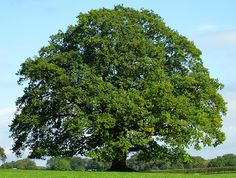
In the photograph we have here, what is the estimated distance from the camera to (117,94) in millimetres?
52094

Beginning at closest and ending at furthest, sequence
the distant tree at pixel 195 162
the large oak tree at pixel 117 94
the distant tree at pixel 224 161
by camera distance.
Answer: the large oak tree at pixel 117 94
the distant tree at pixel 195 162
the distant tree at pixel 224 161

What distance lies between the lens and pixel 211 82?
58.8 m

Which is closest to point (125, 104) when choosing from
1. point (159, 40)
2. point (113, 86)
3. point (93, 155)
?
point (113, 86)

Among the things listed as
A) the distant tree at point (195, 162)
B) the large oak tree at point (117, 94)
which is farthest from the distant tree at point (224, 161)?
the large oak tree at point (117, 94)

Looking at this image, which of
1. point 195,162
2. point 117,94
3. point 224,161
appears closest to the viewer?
point 117,94

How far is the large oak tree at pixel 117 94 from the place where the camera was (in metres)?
52.4

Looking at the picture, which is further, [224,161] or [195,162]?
[224,161]

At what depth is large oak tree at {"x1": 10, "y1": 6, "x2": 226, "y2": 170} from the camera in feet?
172

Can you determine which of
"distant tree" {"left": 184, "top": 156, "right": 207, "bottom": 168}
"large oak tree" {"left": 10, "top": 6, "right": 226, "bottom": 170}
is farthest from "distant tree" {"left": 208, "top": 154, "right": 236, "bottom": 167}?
"large oak tree" {"left": 10, "top": 6, "right": 226, "bottom": 170}

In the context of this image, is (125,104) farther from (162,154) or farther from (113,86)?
(162,154)

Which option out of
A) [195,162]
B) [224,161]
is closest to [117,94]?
[195,162]

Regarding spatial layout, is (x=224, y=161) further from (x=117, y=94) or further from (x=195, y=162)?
(x=117, y=94)

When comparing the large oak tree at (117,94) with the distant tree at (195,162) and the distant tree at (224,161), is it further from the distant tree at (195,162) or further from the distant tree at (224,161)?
the distant tree at (224,161)

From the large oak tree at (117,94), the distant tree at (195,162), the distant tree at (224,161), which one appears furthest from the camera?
the distant tree at (224,161)
